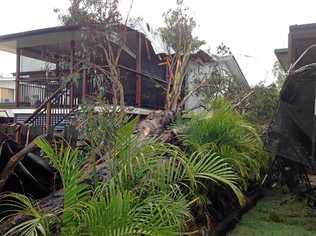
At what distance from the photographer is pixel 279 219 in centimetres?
527

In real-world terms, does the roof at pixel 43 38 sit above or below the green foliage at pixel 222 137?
above

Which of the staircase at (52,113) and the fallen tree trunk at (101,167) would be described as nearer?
the fallen tree trunk at (101,167)

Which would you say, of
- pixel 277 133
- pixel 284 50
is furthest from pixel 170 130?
pixel 284 50

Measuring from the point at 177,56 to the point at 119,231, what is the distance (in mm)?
8719

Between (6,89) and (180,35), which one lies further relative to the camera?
(6,89)

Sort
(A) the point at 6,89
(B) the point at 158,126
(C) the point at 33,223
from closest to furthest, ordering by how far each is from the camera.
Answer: (C) the point at 33,223 → (B) the point at 158,126 → (A) the point at 6,89

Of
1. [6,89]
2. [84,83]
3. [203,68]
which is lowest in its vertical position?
[84,83]

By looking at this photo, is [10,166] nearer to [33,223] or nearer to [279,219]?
[33,223]

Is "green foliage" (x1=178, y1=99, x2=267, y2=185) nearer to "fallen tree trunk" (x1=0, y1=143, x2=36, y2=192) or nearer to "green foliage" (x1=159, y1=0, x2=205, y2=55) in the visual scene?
"fallen tree trunk" (x1=0, y1=143, x2=36, y2=192)

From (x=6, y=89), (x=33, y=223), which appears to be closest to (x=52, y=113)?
(x=33, y=223)

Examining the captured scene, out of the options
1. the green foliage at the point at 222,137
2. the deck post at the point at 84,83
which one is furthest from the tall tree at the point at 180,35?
the green foliage at the point at 222,137

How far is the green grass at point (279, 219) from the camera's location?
4738mm

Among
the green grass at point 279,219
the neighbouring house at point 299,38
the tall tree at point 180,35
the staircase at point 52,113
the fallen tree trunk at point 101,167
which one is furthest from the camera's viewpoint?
the tall tree at point 180,35

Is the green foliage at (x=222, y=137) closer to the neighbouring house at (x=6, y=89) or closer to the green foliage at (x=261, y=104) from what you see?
the green foliage at (x=261, y=104)
